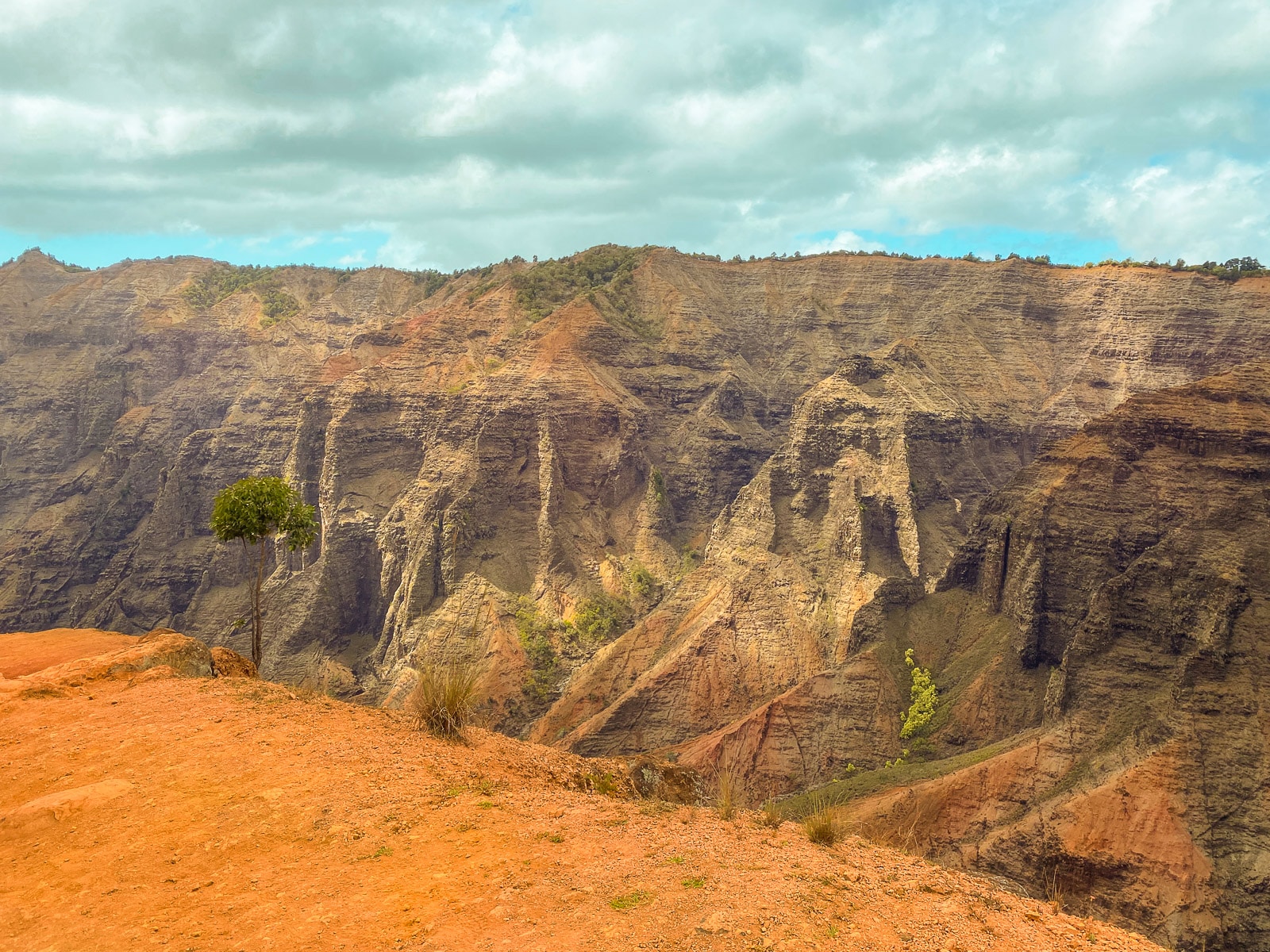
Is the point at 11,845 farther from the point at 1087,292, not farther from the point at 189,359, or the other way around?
the point at 189,359

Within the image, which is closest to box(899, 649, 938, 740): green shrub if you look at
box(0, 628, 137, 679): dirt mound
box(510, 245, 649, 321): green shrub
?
box(0, 628, 137, 679): dirt mound

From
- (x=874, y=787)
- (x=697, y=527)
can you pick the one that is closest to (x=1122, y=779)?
(x=874, y=787)

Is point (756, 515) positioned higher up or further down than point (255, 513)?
further down

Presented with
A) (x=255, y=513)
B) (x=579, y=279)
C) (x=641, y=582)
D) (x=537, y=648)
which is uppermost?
(x=579, y=279)

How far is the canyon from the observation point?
3247 cm

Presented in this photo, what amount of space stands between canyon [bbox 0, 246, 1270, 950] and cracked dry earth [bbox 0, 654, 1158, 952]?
63.9 ft

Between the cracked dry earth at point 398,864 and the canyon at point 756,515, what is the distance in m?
19.5

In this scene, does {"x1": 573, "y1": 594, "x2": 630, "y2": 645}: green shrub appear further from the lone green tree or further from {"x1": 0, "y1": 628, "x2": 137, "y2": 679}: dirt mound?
{"x1": 0, "y1": 628, "x2": 137, "y2": 679}: dirt mound

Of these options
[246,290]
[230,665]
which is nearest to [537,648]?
[230,665]

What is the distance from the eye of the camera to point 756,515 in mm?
62969

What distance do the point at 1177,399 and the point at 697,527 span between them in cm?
4140

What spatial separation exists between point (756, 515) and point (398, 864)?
5221cm

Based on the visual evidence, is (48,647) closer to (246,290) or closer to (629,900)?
(629,900)

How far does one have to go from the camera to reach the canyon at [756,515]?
107 ft
